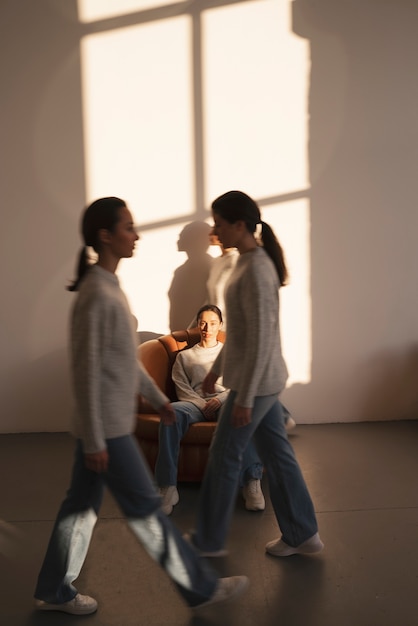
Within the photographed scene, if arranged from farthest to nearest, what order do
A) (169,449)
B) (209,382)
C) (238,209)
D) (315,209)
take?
(315,209) < (169,449) < (209,382) < (238,209)

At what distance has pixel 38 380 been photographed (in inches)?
203

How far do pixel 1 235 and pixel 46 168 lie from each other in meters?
0.57

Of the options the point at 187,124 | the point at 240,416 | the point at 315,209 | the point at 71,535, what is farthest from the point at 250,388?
the point at 187,124

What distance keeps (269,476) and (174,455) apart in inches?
35.9

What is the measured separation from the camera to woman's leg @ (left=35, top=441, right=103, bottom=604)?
98.7 inches

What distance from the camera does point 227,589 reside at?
2646 mm

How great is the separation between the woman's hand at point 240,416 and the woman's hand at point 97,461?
596 mm

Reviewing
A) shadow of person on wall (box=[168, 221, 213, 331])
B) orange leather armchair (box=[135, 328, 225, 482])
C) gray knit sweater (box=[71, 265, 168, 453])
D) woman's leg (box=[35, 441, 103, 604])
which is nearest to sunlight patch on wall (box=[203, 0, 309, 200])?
shadow of person on wall (box=[168, 221, 213, 331])

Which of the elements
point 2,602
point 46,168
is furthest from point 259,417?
point 46,168

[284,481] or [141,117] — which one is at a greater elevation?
[141,117]

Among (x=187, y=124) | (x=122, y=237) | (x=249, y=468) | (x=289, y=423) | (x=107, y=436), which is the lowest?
(x=289, y=423)

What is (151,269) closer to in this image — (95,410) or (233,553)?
(233,553)

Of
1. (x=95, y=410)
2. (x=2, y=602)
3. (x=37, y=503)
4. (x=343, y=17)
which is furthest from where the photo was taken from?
(x=343, y=17)

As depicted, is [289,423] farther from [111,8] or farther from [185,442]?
[111,8]
